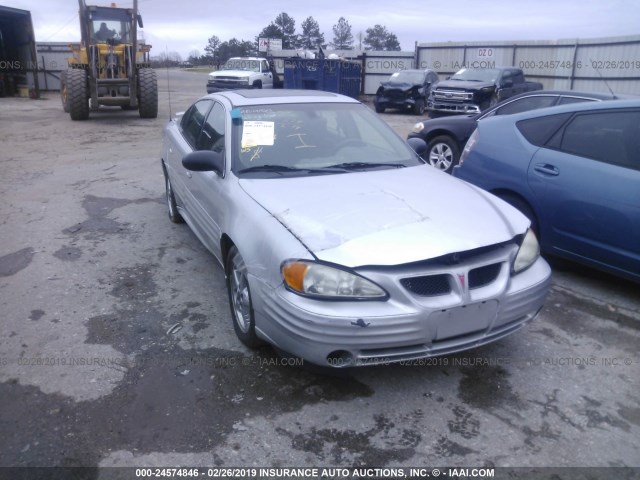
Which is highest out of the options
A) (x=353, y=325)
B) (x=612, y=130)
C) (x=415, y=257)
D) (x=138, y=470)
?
(x=612, y=130)

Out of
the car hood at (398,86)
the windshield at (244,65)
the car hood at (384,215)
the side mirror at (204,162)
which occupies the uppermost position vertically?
the windshield at (244,65)

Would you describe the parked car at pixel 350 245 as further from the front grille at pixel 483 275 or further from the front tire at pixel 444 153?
the front tire at pixel 444 153

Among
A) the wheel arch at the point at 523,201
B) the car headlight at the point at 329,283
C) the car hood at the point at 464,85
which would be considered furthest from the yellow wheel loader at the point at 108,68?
the car headlight at the point at 329,283

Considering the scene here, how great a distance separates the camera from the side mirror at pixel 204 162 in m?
4.05

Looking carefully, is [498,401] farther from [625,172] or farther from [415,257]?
[625,172]

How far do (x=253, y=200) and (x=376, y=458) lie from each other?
1.71m

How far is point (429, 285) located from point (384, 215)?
0.56 metres

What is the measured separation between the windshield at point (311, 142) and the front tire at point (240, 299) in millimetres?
640

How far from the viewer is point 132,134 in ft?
45.9

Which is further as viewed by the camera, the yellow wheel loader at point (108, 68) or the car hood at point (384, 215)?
the yellow wheel loader at point (108, 68)

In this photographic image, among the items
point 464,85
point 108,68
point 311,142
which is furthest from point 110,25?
point 311,142

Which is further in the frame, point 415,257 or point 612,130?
point 612,130

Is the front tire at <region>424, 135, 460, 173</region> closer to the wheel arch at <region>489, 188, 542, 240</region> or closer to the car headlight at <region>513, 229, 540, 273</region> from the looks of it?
the wheel arch at <region>489, 188, 542, 240</region>

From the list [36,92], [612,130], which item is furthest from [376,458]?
[36,92]
